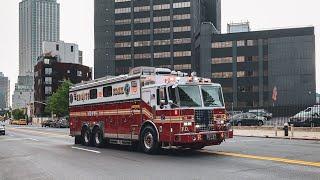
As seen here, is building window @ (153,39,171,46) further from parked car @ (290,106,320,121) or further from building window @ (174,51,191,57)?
parked car @ (290,106,320,121)

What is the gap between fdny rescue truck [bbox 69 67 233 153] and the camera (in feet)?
56.5

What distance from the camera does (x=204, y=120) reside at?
57.2 ft

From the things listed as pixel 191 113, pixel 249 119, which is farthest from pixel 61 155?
pixel 249 119

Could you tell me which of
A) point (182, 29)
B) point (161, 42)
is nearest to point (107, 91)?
point (182, 29)

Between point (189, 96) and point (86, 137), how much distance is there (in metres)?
8.78

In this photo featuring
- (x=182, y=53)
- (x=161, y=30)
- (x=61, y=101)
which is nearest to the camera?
(x=61, y=101)

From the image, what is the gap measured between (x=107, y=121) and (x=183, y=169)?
903 centimetres

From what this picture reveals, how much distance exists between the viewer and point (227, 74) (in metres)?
128

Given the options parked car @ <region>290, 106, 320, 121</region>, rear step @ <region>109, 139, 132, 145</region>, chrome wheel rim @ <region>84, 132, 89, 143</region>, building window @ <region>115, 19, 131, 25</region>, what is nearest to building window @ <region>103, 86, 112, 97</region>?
rear step @ <region>109, 139, 132, 145</region>

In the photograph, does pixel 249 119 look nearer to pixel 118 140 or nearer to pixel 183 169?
pixel 118 140

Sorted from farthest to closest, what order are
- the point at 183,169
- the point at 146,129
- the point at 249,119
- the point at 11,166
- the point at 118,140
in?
the point at 249,119, the point at 118,140, the point at 146,129, the point at 11,166, the point at 183,169

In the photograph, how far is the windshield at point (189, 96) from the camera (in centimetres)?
1731

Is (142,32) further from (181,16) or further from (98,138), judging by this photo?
(98,138)

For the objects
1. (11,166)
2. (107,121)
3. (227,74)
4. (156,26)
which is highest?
(156,26)
